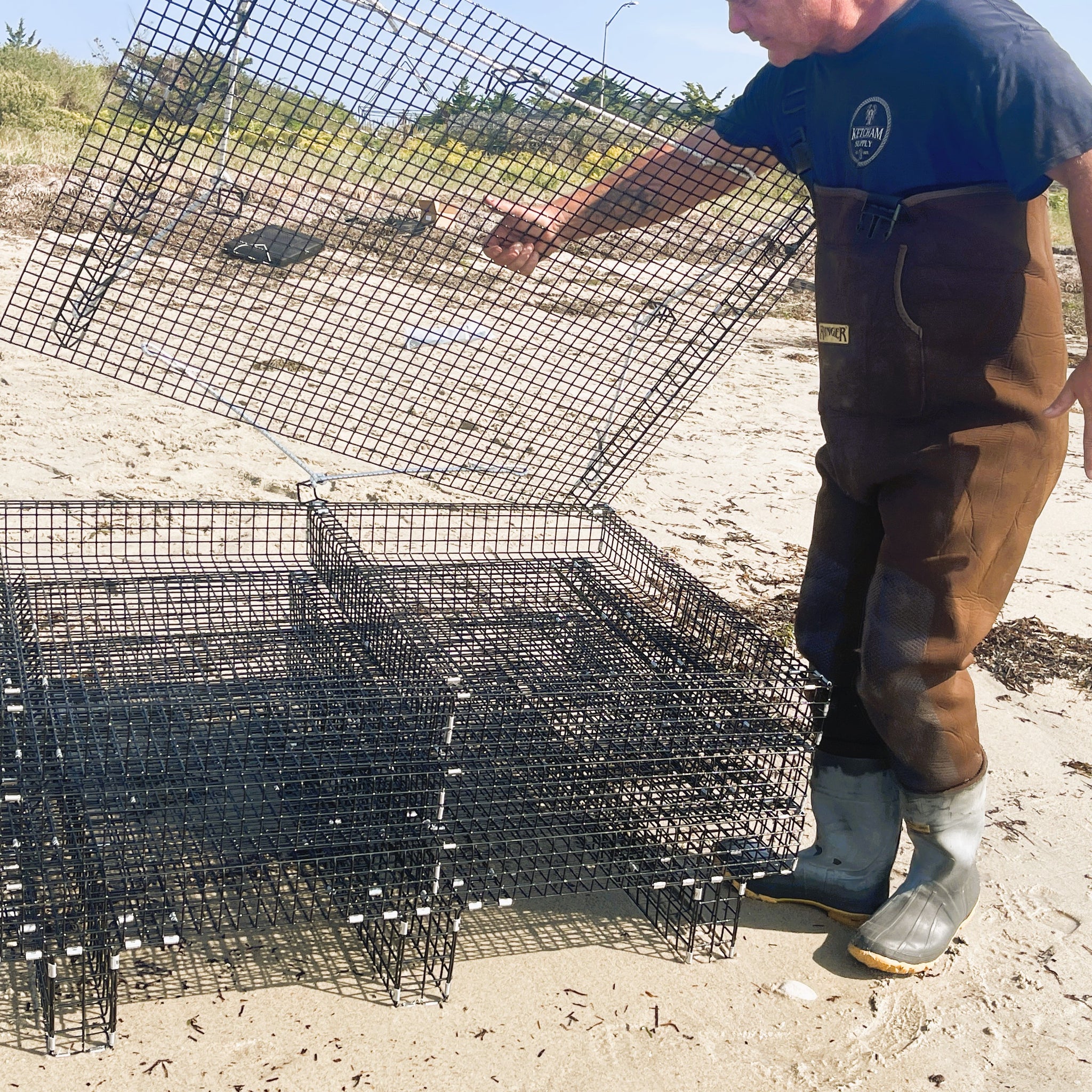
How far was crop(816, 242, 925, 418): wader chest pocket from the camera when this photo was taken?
2.51 m

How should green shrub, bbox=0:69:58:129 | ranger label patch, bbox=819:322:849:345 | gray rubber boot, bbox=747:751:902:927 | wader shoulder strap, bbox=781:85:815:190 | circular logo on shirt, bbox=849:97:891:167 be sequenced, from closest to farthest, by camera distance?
circular logo on shirt, bbox=849:97:891:167 → ranger label patch, bbox=819:322:849:345 → wader shoulder strap, bbox=781:85:815:190 → gray rubber boot, bbox=747:751:902:927 → green shrub, bbox=0:69:58:129

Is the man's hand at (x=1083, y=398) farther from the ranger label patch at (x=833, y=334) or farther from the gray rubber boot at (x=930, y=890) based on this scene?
the gray rubber boot at (x=930, y=890)

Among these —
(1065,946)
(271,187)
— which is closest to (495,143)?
(271,187)

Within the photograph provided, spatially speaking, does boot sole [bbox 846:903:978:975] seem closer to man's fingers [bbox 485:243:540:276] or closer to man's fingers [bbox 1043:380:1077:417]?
man's fingers [bbox 1043:380:1077:417]

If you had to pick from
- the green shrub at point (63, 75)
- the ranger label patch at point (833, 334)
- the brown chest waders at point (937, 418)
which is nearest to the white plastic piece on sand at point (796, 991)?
the brown chest waders at point (937, 418)

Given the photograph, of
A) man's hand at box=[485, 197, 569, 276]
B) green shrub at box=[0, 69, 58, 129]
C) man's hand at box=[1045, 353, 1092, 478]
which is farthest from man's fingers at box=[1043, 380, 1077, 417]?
green shrub at box=[0, 69, 58, 129]

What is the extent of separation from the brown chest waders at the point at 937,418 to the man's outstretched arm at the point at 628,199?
0.36 metres

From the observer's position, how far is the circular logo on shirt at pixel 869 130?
97.7 inches

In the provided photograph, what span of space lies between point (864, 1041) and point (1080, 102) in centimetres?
188

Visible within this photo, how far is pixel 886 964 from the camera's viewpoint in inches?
109

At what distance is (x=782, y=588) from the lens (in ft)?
17.0

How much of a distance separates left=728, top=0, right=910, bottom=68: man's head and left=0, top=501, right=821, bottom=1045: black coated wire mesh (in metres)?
1.29

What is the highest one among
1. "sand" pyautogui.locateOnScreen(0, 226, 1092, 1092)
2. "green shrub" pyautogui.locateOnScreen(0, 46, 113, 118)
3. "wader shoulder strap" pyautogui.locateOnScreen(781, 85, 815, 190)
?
"green shrub" pyautogui.locateOnScreen(0, 46, 113, 118)

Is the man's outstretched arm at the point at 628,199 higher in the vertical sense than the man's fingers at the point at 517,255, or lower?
higher
